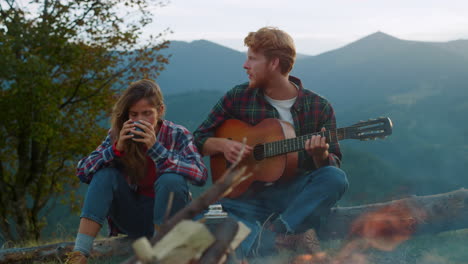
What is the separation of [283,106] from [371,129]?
0.90 metres

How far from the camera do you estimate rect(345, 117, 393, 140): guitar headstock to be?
3320mm

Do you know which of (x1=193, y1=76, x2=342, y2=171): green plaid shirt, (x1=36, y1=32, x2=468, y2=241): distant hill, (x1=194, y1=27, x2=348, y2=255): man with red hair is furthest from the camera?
(x1=36, y1=32, x2=468, y2=241): distant hill

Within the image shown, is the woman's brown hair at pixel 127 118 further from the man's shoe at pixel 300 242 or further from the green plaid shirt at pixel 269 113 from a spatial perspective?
the man's shoe at pixel 300 242

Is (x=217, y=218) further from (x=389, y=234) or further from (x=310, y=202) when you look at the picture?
(x=389, y=234)

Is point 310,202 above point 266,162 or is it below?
below

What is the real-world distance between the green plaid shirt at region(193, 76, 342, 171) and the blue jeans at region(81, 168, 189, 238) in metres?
0.79

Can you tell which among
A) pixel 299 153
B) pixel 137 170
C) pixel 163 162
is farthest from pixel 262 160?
pixel 137 170

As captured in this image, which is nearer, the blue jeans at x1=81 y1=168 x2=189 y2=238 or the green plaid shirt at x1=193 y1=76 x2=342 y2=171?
the blue jeans at x1=81 y1=168 x2=189 y2=238

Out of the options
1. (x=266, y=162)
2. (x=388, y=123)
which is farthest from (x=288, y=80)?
(x=388, y=123)

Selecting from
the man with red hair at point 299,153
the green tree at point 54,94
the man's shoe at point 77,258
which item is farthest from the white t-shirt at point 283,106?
the green tree at point 54,94

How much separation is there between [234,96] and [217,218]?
3.78 ft

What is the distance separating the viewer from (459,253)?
3826mm

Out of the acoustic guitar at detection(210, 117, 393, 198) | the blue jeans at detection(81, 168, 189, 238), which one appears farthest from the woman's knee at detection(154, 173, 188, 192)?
the acoustic guitar at detection(210, 117, 393, 198)

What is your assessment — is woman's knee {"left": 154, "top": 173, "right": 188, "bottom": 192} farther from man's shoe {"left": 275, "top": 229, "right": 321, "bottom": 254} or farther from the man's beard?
the man's beard
